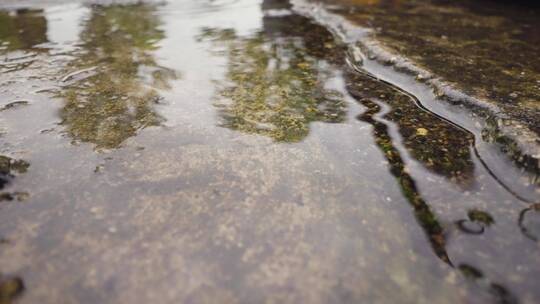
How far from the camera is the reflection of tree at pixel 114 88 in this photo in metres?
1.73

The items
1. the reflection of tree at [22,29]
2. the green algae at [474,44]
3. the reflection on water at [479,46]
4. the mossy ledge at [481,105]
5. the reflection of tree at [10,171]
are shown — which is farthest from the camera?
the reflection of tree at [22,29]

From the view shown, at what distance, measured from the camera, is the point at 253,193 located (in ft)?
4.31

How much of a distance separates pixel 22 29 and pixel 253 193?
3925 mm

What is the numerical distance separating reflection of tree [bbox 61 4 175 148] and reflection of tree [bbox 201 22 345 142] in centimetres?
42

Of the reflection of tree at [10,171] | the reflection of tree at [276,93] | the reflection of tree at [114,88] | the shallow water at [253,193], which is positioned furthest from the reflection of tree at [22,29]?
the reflection of tree at [10,171]

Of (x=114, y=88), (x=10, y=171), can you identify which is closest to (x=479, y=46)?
(x=114, y=88)

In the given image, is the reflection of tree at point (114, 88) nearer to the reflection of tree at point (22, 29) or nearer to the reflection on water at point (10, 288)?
the reflection of tree at point (22, 29)

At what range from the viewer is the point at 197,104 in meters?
1.99

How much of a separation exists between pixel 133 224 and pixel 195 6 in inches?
204

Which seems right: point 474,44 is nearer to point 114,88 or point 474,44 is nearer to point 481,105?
point 481,105

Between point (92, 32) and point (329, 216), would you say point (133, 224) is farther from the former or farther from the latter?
point (92, 32)

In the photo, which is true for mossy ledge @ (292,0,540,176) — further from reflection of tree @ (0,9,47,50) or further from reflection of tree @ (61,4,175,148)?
reflection of tree @ (0,9,47,50)

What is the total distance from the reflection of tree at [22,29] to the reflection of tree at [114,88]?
16.7 inches

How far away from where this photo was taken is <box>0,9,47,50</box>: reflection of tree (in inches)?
129
